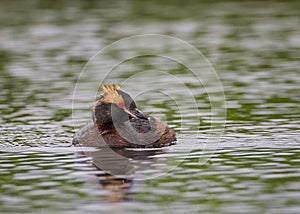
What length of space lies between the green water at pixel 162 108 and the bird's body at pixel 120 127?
0.22 m

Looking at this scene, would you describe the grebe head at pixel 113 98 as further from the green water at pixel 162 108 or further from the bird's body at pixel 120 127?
the green water at pixel 162 108

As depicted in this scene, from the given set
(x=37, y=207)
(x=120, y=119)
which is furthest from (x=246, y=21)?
(x=37, y=207)

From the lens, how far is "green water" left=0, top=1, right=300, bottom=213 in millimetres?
11023

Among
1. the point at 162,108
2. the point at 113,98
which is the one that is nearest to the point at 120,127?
the point at 113,98

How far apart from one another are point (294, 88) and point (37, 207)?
8501 millimetres

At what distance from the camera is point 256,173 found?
1180 cm

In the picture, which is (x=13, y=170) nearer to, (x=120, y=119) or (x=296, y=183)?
(x=120, y=119)

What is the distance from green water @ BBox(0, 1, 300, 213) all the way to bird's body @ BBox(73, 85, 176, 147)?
0.22 metres

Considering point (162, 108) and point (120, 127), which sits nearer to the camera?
point (120, 127)

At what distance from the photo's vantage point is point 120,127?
547 inches

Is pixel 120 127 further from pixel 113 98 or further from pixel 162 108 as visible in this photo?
pixel 162 108

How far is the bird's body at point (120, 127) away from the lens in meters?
13.8

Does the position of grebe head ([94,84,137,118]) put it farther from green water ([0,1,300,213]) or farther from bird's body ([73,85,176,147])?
green water ([0,1,300,213])

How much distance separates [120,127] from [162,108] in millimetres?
3122
